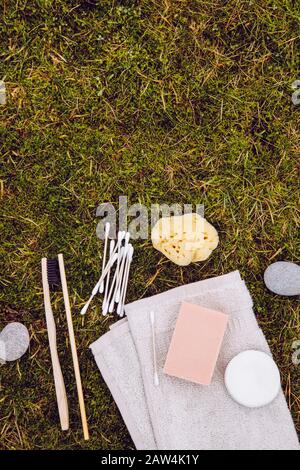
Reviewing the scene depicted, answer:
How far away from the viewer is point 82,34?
5.55 feet

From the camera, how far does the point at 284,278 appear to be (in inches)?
64.1

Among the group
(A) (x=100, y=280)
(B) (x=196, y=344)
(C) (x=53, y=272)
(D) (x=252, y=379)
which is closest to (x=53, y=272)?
(C) (x=53, y=272)

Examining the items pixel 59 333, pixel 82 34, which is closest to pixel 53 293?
pixel 59 333

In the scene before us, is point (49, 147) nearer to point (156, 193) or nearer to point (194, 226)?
point (156, 193)

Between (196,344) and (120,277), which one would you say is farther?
(120,277)

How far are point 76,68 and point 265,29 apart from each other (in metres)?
0.59

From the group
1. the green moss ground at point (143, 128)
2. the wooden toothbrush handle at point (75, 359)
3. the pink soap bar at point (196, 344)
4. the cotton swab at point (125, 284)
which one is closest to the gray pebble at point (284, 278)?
the green moss ground at point (143, 128)

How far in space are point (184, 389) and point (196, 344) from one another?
0.50ft

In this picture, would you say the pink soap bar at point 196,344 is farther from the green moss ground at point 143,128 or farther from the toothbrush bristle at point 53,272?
the toothbrush bristle at point 53,272

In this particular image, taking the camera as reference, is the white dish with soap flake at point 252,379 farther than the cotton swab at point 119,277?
No

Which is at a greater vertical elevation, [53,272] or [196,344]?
[53,272]

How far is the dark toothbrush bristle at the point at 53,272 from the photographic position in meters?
1.64

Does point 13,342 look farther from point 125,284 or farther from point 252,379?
point 252,379

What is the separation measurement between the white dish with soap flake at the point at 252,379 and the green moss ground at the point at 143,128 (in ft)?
0.91
